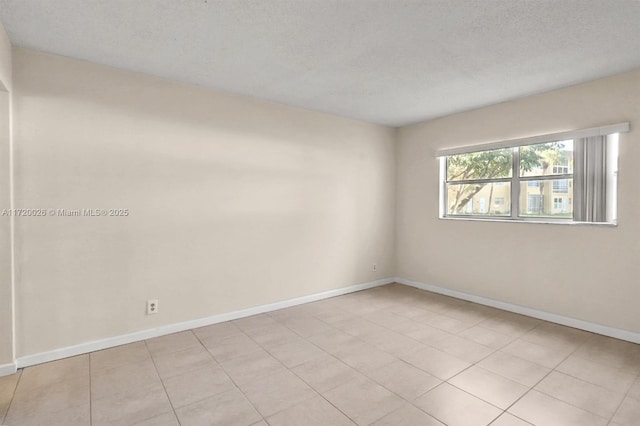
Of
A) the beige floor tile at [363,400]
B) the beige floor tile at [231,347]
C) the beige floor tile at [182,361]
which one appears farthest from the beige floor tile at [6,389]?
the beige floor tile at [363,400]

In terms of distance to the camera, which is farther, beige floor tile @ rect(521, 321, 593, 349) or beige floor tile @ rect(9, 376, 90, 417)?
beige floor tile @ rect(521, 321, 593, 349)

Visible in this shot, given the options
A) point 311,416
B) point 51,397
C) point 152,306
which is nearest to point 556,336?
point 311,416

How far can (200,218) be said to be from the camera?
3326 mm

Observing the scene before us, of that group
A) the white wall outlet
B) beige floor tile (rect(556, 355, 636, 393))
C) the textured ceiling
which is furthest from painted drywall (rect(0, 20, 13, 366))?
beige floor tile (rect(556, 355, 636, 393))

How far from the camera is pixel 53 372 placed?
241 cm

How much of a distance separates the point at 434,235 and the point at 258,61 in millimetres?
3427

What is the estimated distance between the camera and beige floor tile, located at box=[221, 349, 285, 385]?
2358mm

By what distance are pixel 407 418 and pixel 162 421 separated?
1.49 meters

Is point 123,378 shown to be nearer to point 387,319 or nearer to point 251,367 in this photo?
point 251,367

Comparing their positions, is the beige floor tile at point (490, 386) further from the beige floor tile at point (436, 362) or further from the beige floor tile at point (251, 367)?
the beige floor tile at point (251, 367)

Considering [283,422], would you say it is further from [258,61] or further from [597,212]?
[597,212]

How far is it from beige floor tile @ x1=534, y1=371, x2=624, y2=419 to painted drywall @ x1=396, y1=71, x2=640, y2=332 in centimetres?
127

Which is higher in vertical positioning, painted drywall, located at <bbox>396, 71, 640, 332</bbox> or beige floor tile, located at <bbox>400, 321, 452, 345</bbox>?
painted drywall, located at <bbox>396, 71, 640, 332</bbox>

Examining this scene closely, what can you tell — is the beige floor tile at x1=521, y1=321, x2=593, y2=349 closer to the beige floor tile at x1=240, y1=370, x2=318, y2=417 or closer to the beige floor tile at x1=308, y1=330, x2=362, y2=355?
the beige floor tile at x1=308, y1=330, x2=362, y2=355
